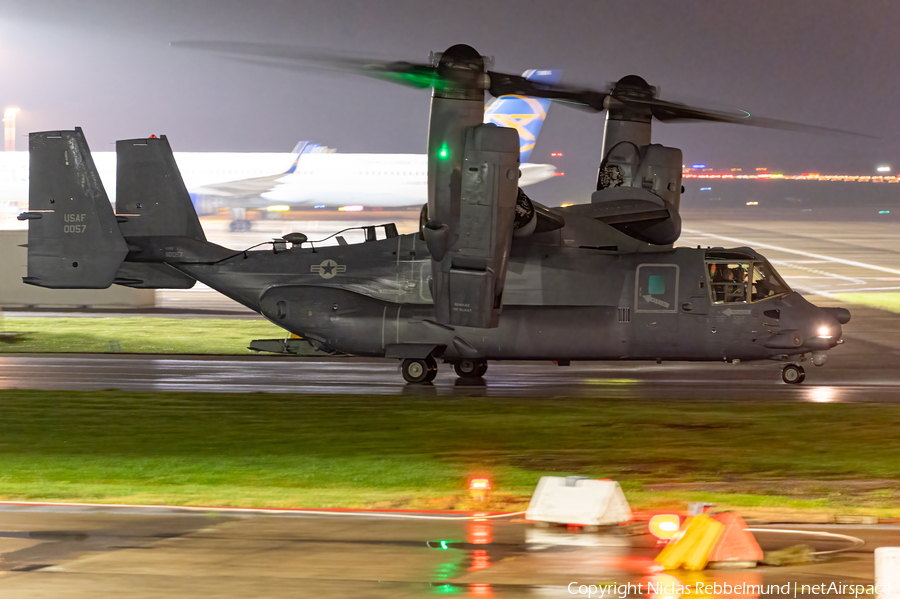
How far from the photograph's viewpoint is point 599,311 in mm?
21609

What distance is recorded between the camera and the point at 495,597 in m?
7.63

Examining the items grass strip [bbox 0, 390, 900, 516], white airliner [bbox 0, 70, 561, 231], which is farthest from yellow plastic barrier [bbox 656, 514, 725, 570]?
white airliner [bbox 0, 70, 561, 231]

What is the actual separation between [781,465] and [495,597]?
7.19m

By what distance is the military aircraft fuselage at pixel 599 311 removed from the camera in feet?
70.4

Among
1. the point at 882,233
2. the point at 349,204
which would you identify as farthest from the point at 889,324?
the point at 349,204

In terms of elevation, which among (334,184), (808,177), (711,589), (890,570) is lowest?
(711,589)

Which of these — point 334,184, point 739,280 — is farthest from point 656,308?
point 334,184

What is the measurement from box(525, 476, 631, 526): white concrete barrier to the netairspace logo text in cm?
192

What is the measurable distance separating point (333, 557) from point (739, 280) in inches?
591

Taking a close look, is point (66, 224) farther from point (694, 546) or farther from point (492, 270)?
point (694, 546)

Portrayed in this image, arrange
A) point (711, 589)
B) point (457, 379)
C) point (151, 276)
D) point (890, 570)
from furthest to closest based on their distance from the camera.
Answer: point (151, 276) < point (457, 379) < point (711, 589) < point (890, 570)

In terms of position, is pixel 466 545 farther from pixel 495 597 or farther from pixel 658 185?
pixel 658 185

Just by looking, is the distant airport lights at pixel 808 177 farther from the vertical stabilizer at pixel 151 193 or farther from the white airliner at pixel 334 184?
the vertical stabilizer at pixel 151 193

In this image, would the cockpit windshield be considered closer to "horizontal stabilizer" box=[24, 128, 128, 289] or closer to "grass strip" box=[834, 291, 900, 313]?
"horizontal stabilizer" box=[24, 128, 128, 289]
